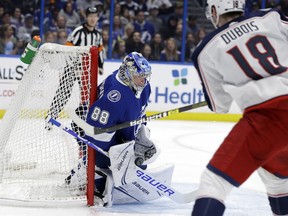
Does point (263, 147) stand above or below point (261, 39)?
below

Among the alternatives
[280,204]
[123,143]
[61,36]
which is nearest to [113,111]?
[123,143]

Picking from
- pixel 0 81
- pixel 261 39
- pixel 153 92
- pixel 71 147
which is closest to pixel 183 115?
pixel 153 92

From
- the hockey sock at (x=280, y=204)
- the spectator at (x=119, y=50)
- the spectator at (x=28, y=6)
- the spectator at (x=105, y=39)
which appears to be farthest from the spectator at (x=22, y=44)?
the hockey sock at (x=280, y=204)

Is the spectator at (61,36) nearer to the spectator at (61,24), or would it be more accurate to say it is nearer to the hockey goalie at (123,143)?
the spectator at (61,24)

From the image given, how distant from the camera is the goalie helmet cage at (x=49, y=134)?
3.38 m

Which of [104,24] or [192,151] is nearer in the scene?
[192,151]

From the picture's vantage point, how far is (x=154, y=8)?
28.4 ft

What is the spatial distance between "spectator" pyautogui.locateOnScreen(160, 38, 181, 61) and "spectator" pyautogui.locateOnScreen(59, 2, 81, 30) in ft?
3.46

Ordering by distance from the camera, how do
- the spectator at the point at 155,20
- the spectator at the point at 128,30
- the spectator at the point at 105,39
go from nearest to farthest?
the spectator at the point at 105,39 → the spectator at the point at 128,30 → the spectator at the point at 155,20

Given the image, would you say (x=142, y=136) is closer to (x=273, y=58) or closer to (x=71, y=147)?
(x=71, y=147)

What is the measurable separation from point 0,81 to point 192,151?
2588mm

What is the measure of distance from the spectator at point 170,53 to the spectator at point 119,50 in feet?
1.46

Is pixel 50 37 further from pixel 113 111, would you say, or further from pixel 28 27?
→ pixel 113 111

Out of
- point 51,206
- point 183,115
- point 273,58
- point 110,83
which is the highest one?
point 273,58
